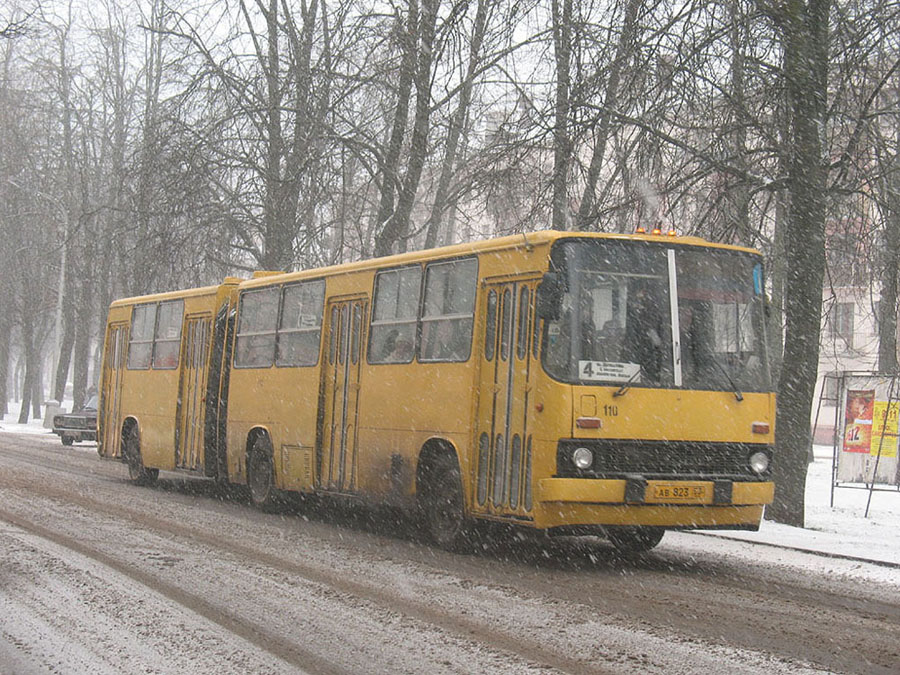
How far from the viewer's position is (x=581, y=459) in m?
10.5

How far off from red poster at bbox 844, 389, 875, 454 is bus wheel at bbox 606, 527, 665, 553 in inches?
384

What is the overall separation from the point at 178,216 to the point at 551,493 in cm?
1669

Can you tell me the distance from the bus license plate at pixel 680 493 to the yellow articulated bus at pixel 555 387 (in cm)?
1

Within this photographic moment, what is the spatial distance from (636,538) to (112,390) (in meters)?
12.6

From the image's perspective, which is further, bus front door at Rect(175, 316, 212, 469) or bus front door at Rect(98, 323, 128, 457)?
bus front door at Rect(98, 323, 128, 457)

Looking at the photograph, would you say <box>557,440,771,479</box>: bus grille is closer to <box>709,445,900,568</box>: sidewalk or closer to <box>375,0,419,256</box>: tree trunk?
<box>709,445,900,568</box>: sidewalk

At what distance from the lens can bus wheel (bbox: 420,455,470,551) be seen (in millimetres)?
11867

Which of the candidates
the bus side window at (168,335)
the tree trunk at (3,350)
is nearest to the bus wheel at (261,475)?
the bus side window at (168,335)

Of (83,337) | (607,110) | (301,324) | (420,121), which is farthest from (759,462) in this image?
(83,337)

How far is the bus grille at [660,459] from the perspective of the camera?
34.6ft

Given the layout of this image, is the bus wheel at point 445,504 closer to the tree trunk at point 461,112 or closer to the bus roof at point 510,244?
the bus roof at point 510,244

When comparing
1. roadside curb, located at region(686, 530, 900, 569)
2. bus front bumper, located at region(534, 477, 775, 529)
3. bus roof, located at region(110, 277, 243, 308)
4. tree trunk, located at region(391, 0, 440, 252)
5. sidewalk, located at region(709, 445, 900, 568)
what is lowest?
roadside curb, located at region(686, 530, 900, 569)

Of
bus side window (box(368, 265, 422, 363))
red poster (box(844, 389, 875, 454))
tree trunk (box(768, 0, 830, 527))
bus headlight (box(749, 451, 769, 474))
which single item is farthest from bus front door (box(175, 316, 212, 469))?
red poster (box(844, 389, 875, 454))

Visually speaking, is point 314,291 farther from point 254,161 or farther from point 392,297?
point 254,161
